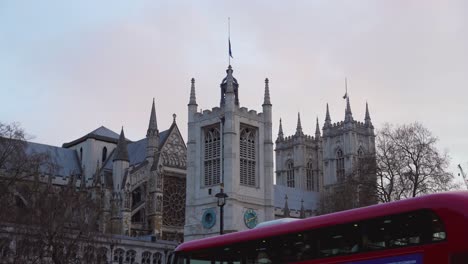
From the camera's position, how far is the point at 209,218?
182 ft

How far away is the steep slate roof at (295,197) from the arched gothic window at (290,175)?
623 cm

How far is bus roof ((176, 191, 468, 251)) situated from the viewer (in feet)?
37.0

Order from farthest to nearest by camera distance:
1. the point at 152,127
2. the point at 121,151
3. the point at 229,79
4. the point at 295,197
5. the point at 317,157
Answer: the point at 317,157, the point at 295,197, the point at 121,151, the point at 152,127, the point at 229,79

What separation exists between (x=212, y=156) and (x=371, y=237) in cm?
4561

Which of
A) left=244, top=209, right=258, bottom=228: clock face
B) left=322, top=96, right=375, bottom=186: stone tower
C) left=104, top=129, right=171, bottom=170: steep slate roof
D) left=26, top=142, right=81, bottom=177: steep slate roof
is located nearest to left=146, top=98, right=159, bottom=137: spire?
left=104, top=129, right=171, bottom=170: steep slate roof

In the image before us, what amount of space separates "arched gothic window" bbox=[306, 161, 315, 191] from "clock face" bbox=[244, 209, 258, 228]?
133ft

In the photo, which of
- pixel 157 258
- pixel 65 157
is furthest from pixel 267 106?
pixel 65 157

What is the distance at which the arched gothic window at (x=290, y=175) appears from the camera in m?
97.0

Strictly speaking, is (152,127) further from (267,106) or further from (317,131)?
(317,131)

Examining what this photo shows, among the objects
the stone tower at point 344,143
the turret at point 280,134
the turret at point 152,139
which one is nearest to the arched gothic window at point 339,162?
the stone tower at point 344,143

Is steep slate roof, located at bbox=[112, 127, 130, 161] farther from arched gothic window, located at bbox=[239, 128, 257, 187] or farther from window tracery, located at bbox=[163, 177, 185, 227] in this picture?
arched gothic window, located at bbox=[239, 128, 257, 187]

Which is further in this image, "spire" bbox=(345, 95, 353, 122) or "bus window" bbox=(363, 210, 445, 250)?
"spire" bbox=(345, 95, 353, 122)

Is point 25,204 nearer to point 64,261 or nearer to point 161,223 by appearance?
point 64,261

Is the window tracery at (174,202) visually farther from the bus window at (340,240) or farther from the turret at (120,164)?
the bus window at (340,240)
